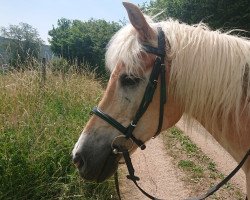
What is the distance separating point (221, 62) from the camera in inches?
81.8

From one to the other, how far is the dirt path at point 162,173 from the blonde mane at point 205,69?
6.16ft

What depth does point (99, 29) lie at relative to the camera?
27.8m

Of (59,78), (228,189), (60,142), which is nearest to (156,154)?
(228,189)

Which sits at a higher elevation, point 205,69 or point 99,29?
point 205,69

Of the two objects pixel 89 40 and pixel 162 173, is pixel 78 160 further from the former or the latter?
pixel 89 40

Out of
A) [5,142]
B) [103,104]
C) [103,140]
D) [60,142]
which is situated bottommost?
[60,142]

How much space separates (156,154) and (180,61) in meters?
5.22

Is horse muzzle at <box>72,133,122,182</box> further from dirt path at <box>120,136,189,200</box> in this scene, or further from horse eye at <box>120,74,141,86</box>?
dirt path at <box>120,136,189,200</box>

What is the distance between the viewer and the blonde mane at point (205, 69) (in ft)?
6.73

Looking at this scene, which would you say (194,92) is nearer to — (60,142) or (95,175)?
(95,175)

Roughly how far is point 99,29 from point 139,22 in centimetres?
2644

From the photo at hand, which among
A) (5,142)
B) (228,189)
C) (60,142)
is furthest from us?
(228,189)

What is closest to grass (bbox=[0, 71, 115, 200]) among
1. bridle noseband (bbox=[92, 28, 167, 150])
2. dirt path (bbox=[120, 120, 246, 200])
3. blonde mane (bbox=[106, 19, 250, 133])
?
dirt path (bbox=[120, 120, 246, 200])

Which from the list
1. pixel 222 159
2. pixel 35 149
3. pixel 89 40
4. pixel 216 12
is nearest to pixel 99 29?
pixel 89 40
